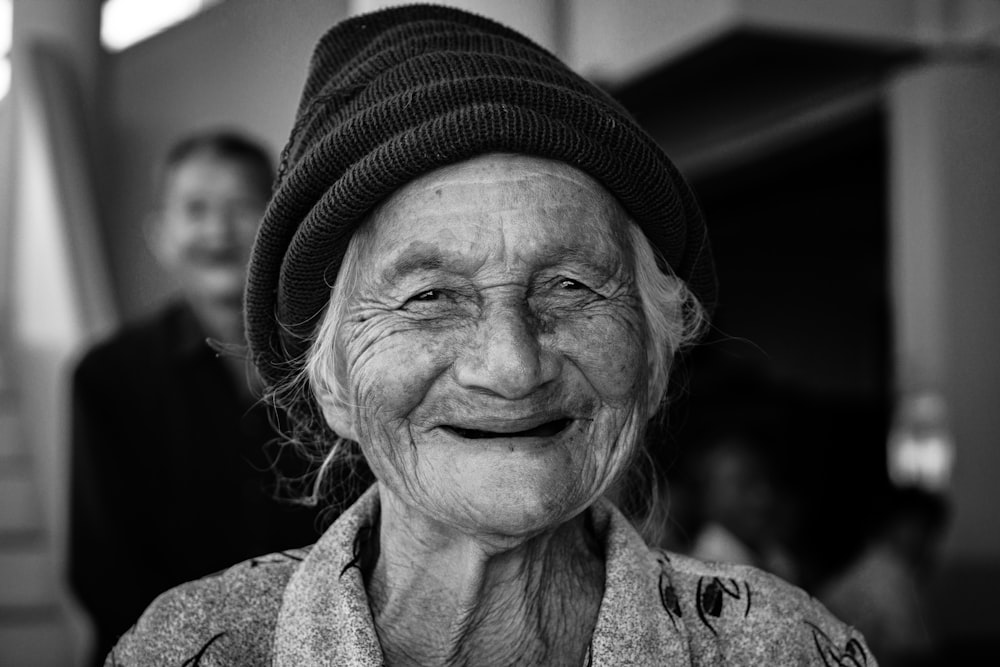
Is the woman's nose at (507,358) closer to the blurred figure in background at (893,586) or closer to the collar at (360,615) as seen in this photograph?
the collar at (360,615)

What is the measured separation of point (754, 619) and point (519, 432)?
0.45 meters

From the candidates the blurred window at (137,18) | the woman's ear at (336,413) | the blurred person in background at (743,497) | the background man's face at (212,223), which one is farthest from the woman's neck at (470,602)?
the blurred window at (137,18)

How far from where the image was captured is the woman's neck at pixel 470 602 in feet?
4.77

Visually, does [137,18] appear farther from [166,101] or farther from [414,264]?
[414,264]

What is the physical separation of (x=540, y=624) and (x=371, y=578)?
0.24m

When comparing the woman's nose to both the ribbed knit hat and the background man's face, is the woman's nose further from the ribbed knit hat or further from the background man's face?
the background man's face

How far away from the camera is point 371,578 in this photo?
1.56 m

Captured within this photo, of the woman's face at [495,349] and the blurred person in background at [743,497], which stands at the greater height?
the woman's face at [495,349]

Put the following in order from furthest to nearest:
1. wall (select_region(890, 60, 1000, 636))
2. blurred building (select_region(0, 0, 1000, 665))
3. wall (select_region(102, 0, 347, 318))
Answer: wall (select_region(890, 60, 1000, 636))
blurred building (select_region(0, 0, 1000, 665))
wall (select_region(102, 0, 347, 318))

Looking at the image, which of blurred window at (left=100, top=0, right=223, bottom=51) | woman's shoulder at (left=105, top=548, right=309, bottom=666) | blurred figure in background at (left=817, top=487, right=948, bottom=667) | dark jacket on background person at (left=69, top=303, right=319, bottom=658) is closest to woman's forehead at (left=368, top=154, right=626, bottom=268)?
woman's shoulder at (left=105, top=548, right=309, bottom=666)

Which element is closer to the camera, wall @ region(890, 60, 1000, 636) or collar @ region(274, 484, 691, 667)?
collar @ region(274, 484, 691, 667)

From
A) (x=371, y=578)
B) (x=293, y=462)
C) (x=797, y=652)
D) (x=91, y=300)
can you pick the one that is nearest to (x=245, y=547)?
(x=293, y=462)

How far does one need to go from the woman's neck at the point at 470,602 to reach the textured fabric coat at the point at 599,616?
7cm

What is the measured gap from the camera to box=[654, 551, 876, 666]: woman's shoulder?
4.93ft
